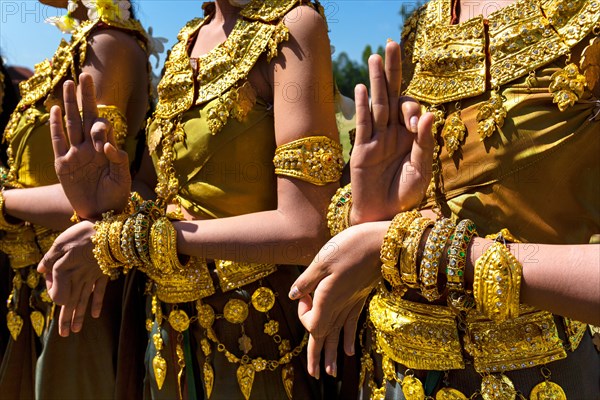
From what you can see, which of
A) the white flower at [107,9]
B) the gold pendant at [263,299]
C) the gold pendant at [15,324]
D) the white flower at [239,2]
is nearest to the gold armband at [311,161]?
the gold pendant at [263,299]

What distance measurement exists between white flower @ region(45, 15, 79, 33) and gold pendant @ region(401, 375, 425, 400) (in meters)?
1.65

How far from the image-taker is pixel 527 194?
1.14 meters

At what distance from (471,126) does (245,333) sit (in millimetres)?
842

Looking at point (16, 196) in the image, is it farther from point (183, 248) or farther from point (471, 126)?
point (471, 126)

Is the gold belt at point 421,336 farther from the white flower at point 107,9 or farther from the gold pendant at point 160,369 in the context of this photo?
the white flower at point 107,9

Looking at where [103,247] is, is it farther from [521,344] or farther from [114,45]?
[521,344]

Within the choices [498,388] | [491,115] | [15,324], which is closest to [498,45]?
[491,115]

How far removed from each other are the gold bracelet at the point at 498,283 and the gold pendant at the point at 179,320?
92 cm

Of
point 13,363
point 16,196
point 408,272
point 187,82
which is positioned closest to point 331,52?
point 187,82

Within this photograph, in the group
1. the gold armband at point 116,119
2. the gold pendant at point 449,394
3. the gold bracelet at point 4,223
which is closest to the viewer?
the gold pendant at point 449,394

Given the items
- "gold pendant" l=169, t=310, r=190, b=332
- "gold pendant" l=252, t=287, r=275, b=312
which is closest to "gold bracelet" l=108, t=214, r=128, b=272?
"gold pendant" l=169, t=310, r=190, b=332

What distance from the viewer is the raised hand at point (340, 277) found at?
112 centimetres

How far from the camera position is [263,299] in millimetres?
1623

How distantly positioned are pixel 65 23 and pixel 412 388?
67.8 inches
